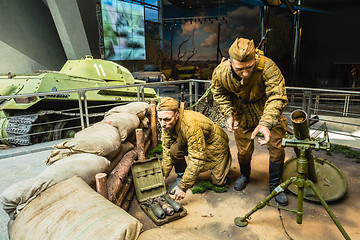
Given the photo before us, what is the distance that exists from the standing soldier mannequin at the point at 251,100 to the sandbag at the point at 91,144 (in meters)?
1.41

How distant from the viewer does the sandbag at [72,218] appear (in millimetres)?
1551

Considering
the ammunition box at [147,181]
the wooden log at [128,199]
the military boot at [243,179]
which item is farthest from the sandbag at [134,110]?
the military boot at [243,179]

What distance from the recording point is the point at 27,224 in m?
1.74

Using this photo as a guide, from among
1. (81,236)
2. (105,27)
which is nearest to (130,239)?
(81,236)

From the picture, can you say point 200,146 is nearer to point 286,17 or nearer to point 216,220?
point 216,220

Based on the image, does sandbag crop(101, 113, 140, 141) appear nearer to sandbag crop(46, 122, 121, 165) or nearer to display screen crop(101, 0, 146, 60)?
sandbag crop(46, 122, 121, 165)

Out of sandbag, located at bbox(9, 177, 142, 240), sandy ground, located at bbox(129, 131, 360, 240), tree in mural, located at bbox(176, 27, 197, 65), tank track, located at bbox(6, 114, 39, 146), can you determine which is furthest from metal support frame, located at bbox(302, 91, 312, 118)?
tree in mural, located at bbox(176, 27, 197, 65)

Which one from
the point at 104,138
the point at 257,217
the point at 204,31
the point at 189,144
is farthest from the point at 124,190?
the point at 204,31

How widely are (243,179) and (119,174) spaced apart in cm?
167

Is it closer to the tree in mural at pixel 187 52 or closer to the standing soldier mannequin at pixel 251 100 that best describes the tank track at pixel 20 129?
the standing soldier mannequin at pixel 251 100

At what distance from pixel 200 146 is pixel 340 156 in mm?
3056

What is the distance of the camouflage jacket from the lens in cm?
255

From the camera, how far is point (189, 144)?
2939 millimetres

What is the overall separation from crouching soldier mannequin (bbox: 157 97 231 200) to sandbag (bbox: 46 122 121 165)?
0.67m
